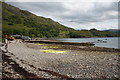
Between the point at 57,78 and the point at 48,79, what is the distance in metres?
0.79

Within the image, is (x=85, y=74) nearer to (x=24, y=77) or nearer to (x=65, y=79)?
(x=65, y=79)

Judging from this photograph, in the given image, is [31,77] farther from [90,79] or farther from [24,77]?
[90,79]

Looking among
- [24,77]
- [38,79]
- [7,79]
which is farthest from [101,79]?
[7,79]

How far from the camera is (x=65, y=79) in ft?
38.8

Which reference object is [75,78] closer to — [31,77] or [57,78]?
[57,78]

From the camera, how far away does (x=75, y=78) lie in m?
12.2

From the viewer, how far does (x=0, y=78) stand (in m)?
11.9

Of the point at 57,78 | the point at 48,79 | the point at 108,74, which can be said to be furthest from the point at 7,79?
the point at 108,74

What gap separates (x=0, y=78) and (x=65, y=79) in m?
5.58

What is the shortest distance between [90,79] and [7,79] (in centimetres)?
705

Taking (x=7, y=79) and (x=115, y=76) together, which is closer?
(x=7, y=79)

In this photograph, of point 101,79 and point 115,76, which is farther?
point 115,76

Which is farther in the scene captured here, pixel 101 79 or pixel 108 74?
pixel 108 74

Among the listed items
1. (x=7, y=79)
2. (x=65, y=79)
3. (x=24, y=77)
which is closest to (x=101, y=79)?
(x=65, y=79)
